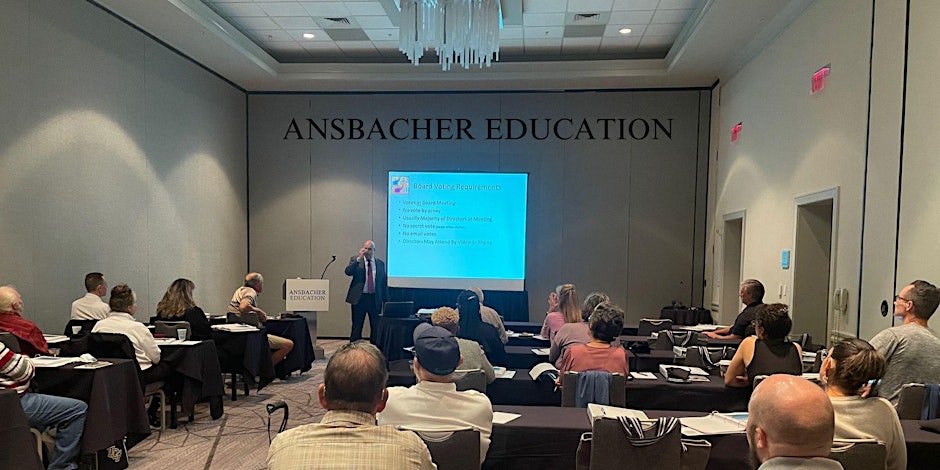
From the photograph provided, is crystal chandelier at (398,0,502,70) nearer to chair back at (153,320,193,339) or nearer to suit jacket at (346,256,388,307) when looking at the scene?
chair back at (153,320,193,339)

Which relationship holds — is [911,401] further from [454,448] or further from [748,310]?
[748,310]

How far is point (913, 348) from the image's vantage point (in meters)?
3.54

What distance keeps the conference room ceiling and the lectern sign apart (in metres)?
3.22

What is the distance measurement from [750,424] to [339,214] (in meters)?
9.26

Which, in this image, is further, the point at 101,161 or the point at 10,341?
the point at 101,161

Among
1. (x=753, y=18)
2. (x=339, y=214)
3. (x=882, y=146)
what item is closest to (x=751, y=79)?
(x=753, y=18)

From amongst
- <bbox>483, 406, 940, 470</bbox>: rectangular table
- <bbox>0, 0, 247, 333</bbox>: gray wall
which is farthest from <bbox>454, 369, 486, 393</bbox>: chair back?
<bbox>0, 0, 247, 333</bbox>: gray wall

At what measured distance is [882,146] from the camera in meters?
4.65

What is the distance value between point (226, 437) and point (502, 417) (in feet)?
10.1

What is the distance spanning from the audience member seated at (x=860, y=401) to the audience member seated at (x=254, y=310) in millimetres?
5530

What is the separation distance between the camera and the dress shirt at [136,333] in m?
4.70

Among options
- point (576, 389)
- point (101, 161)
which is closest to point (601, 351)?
point (576, 389)

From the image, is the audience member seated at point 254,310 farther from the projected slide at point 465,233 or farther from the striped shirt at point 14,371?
the striped shirt at point 14,371

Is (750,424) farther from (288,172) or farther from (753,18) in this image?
(288,172)
